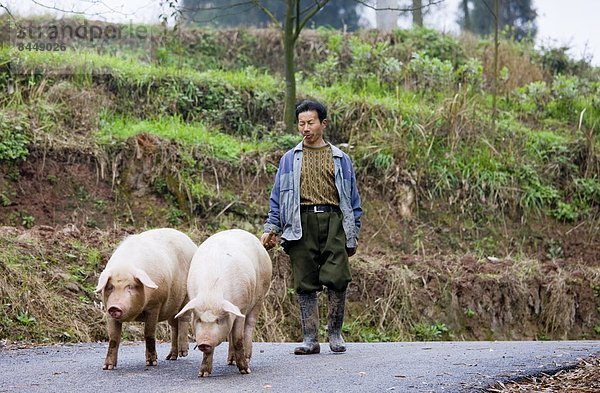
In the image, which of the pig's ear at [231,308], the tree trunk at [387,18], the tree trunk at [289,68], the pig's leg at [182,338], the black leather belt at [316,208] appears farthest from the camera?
the tree trunk at [387,18]

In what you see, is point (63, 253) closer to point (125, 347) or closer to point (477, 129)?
point (125, 347)

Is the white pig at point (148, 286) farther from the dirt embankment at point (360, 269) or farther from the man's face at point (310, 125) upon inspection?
the dirt embankment at point (360, 269)

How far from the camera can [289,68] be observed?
17188 millimetres

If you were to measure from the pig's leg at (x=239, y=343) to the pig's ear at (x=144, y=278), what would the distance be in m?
0.71

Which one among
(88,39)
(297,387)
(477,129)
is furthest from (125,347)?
(88,39)

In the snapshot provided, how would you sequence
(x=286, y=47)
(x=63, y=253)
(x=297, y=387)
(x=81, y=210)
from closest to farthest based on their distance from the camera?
Answer: (x=297, y=387) → (x=63, y=253) → (x=81, y=210) → (x=286, y=47)

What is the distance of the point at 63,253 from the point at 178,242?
4187 mm

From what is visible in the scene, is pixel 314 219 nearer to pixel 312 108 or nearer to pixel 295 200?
pixel 295 200

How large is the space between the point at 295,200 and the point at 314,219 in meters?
0.25

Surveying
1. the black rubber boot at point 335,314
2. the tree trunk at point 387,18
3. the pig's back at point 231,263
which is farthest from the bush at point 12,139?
the tree trunk at point 387,18

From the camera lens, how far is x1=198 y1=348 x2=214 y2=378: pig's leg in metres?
7.52

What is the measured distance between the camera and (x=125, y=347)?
10.5 m

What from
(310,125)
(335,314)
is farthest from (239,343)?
(310,125)

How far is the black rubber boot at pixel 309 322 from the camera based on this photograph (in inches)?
365
